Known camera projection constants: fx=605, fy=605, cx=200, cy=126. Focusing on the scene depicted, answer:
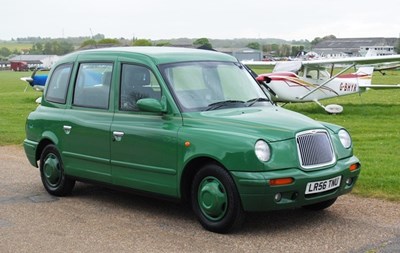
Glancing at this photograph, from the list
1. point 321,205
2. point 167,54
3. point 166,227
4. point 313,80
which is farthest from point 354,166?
point 313,80

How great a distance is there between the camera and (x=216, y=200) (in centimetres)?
611

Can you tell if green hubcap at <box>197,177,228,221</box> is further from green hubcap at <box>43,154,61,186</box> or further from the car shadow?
green hubcap at <box>43,154,61,186</box>

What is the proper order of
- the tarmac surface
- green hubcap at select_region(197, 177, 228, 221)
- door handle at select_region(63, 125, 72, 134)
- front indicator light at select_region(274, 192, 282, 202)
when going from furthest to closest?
door handle at select_region(63, 125, 72, 134) < green hubcap at select_region(197, 177, 228, 221) < front indicator light at select_region(274, 192, 282, 202) < the tarmac surface

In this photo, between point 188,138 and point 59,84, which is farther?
point 59,84

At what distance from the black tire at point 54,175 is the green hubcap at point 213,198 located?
8.19 ft

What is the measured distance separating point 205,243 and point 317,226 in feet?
4.31

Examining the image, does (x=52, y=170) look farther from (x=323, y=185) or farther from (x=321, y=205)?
(x=323, y=185)

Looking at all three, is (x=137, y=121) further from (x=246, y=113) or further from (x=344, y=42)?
(x=344, y=42)

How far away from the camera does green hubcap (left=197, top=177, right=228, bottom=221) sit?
6.09m

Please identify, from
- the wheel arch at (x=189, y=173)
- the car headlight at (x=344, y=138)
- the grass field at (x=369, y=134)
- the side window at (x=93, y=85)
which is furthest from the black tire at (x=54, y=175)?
the grass field at (x=369, y=134)

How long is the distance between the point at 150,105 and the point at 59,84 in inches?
86.8

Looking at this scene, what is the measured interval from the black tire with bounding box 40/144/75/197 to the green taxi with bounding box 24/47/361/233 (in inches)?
0.5

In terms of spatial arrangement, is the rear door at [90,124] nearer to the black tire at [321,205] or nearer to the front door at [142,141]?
the front door at [142,141]

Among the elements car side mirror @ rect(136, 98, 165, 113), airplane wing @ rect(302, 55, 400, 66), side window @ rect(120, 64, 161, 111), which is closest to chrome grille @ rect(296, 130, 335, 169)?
car side mirror @ rect(136, 98, 165, 113)
